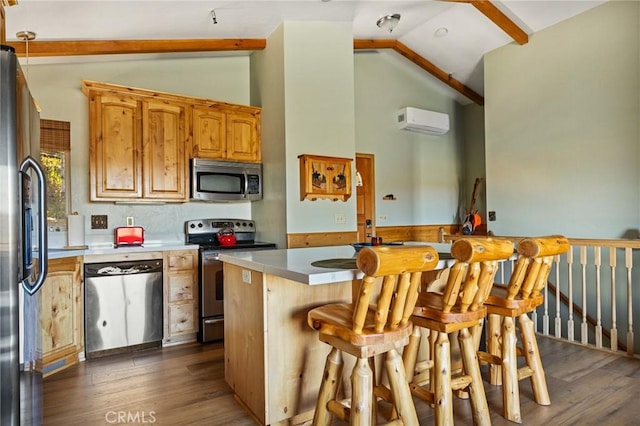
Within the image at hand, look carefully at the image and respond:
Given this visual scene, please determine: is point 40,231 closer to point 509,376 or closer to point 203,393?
point 203,393

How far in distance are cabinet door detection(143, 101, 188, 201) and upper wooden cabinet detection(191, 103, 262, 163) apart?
0.50ft

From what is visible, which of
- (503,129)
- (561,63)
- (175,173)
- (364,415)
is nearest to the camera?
(364,415)

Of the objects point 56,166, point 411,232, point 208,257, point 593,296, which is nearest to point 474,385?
point 208,257

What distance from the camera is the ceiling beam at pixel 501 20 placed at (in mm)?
4062

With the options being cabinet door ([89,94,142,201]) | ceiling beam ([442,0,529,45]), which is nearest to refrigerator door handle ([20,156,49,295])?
cabinet door ([89,94,142,201])

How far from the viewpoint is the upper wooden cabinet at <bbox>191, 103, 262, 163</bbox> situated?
385 centimetres

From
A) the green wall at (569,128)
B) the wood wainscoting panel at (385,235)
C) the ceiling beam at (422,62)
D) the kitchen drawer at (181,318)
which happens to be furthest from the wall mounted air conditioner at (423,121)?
the kitchen drawer at (181,318)

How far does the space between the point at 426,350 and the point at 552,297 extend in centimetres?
273

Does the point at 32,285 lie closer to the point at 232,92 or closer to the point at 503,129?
the point at 232,92

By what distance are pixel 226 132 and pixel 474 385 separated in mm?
3250

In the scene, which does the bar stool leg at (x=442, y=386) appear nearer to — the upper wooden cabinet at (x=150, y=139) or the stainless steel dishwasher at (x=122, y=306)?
the stainless steel dishwasher at (x=122, y=306)

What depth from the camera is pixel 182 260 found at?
11.3 ft

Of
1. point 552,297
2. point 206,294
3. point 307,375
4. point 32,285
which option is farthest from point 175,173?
point 552,297

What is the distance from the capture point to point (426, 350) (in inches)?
98.0
